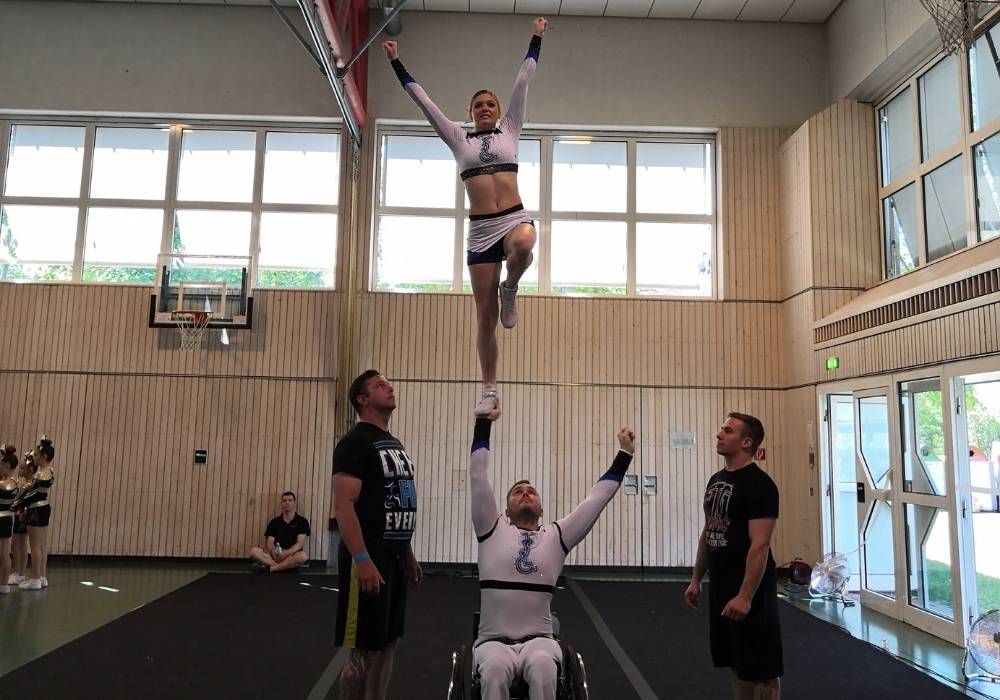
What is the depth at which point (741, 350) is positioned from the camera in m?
9.24

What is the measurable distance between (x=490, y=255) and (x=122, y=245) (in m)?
7.82

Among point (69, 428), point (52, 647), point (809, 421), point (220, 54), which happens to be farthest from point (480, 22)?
point (52, 647)

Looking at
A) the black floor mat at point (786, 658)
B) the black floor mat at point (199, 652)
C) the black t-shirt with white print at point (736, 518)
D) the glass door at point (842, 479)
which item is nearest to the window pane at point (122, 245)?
the black floor mat at point (199, 652)

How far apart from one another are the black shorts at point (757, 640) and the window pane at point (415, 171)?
287 inches

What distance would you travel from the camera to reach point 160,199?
9.55 m

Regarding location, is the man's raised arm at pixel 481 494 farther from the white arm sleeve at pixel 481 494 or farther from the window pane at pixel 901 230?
the window pane at pixel 901 230

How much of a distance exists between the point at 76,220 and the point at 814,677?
31.9ft

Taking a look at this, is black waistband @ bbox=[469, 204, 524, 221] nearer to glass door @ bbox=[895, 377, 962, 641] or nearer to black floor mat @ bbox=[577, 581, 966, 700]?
black floor mat @ bbox=[577, 581, 966, 700]

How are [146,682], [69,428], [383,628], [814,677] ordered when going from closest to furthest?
[383,628] < [146,682] < [814,677] < [69,428]

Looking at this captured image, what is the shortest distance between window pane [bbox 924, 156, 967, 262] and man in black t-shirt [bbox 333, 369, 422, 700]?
6206 mm

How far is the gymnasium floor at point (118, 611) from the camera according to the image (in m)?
5.23

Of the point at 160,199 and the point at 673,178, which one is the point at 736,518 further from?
the point at 160,199

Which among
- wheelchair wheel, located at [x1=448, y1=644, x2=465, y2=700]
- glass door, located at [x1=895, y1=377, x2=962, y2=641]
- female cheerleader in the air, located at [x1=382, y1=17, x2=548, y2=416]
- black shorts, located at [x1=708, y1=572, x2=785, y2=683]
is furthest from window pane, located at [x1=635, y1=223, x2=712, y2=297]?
wheelchair wheel, located at [x1=448, y1=644, x2=465, y2=700]

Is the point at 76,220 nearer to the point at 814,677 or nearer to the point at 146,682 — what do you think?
the point at 146,682
